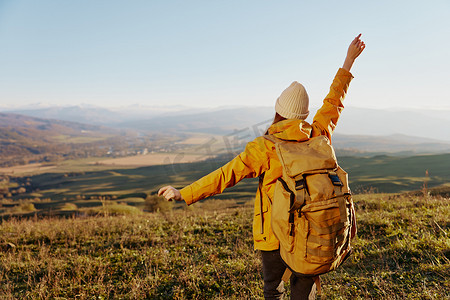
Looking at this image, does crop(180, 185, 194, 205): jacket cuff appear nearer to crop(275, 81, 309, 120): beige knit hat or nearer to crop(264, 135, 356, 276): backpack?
crop(264, 135, 356, 276): backpack

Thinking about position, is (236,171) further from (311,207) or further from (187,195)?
(311,207)

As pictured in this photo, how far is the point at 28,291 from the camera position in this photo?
3.87m

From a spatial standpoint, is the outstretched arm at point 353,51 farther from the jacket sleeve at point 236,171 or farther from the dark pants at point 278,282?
the dark pants at point 278,282

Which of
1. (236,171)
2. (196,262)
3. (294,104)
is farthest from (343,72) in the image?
(196,262)

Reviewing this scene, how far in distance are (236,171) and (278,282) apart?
1152 mm

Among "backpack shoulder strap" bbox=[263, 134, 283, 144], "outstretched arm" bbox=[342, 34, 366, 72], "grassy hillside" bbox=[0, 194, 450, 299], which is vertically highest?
"outstretched arm" bbox=[342, 34, 366, 72]

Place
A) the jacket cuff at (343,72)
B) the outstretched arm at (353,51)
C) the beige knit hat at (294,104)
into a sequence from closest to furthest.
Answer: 1. the beige knit hat at (294,104)
2. the jacket cuff at (343,72)
3. the outstretched arm at (353,51)

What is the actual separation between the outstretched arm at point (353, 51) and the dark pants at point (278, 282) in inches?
90.5

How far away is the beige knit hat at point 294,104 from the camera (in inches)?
90.7

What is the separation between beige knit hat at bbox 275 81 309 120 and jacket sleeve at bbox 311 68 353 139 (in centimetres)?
32

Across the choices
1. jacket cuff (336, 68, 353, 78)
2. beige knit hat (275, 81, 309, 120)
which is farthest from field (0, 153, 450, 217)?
beige knit hat (275, 81, 309, 120)

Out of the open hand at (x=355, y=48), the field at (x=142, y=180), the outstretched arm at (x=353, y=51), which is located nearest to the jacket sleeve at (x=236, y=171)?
the outstretched arm at (x=353, y=51)

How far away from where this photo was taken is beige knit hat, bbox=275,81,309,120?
7.55 feet

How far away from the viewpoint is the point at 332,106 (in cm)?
274
